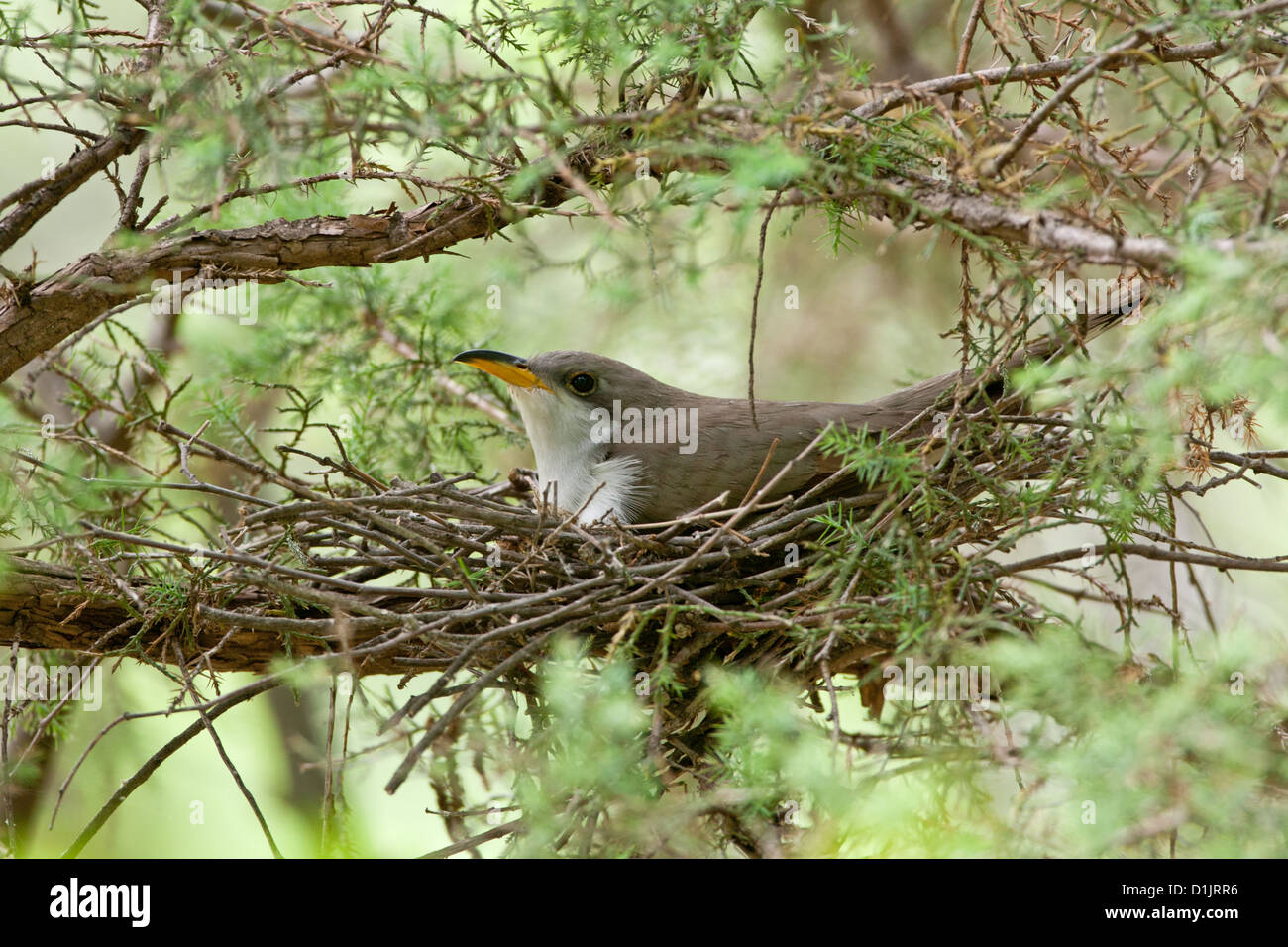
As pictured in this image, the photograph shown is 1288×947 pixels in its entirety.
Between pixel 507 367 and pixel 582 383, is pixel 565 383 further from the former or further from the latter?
pixel 507 367

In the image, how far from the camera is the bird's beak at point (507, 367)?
4.65 m

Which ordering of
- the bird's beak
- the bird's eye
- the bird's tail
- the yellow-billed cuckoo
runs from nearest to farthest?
the bird's tail < the yellow-billed cuckoo < the bird's beak < the bird's eye

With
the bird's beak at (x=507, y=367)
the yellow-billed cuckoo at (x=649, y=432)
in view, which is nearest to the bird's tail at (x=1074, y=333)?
the yellow-billed cuckoo at (x=649, y=432)

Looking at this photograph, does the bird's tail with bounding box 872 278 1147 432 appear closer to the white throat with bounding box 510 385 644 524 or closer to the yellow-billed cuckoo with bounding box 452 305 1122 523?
the yellow-billed cuckoo with bounding box 452 305 1122 523

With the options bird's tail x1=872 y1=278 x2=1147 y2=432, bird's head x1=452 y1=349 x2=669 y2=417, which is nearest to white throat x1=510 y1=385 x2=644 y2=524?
bird's head x1=452 y1=349 x2=669 y2=417

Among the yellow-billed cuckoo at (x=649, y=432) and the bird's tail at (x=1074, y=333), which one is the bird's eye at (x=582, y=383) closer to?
the yellow-billed cuckoo at (x=649, y=432)

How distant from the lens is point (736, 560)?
12.6 feet

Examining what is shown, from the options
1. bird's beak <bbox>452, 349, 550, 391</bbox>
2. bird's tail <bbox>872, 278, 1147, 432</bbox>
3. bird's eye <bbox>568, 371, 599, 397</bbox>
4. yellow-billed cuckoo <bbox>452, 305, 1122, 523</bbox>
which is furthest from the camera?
bird's eye <bbox>568, 371, 599, 397</bbox>

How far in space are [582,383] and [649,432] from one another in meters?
0.39

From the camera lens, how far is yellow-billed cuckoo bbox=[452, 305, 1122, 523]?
4375mm

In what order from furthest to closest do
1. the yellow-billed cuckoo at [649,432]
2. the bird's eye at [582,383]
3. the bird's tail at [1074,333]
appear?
the bird's eye at [582,383] < the yellow-billed cuckoo at [649,432] < the bird's tail at [1074,333]

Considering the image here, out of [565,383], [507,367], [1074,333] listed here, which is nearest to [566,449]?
[565,383]
